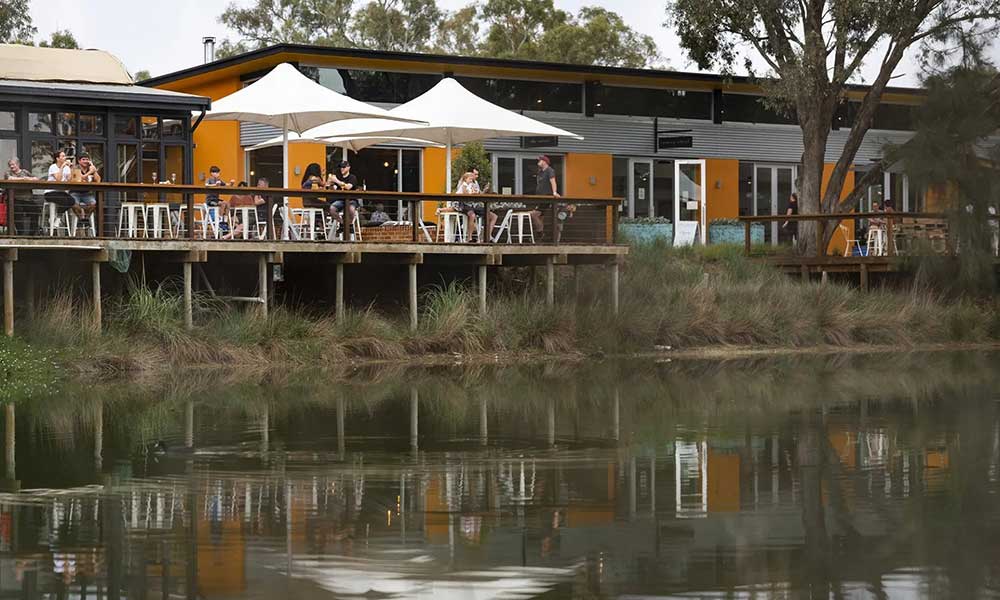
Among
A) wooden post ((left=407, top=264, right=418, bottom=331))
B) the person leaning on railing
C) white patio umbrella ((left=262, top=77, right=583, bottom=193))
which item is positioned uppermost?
white patio umbrella ((left=262, top=77, right=583, bottom=193))

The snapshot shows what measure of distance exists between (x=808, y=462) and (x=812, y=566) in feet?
12.6

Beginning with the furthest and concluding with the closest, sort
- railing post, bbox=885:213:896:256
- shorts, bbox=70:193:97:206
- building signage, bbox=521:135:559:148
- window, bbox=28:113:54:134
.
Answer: building signage, bbox=521:135:559:148, railing post, bbox=885:213:896:256, window, bbox=28:113:54:134, shorts, bbox=70:193:97:206

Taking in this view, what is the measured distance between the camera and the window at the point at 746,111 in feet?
118

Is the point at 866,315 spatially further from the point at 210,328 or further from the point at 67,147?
the point at 67,147

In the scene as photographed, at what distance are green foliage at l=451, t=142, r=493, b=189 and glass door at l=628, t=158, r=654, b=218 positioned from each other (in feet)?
14.3

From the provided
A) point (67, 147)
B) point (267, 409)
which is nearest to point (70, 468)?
point (267, 409)

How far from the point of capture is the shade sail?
22.1 m

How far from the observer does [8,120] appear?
23438 mm

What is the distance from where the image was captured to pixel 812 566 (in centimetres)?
786

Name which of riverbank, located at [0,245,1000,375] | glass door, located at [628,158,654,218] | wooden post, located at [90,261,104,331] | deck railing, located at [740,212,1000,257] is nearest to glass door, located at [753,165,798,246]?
glass door, located at [628,158,654,218]

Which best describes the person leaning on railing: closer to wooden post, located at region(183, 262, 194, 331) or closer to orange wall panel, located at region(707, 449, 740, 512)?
wooden post, located at region(183, 262, 194, 331)

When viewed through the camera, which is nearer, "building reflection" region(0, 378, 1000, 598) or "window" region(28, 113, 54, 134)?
"building reflection" region(0, 378, 1000, 598)

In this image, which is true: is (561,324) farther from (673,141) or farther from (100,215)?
(673,141)

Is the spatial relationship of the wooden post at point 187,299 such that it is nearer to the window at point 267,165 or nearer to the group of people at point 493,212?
the group of people at point 493,212
